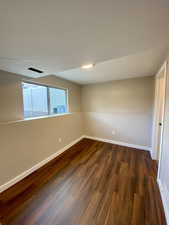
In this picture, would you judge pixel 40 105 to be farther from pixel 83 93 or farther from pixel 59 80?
pixel 83 93

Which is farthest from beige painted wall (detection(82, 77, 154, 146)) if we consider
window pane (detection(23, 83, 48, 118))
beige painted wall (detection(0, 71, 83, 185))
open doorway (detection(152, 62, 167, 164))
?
window pane (detection(23, 83, 48, 118))

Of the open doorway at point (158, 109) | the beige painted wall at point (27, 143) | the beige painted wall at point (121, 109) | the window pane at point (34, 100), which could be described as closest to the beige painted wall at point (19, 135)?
the beige painted wall at point (27, 143)

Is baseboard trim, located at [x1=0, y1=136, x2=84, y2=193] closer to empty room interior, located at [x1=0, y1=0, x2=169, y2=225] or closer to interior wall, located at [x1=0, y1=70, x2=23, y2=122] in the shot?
empty room interior, located at [x1=0, y1=0, x2=169, y2=225]

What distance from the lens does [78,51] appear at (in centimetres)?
114

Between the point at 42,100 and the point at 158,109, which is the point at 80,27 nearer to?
the point at 42,100

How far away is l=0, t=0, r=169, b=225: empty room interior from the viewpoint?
0.72 meters

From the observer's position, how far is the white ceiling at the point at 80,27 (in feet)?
1.97

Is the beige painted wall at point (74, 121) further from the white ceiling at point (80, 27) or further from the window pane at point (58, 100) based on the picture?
the white ceiling at point (80, 27)

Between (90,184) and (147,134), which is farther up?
(147,134)

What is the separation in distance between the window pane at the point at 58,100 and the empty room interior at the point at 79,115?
0.10ft

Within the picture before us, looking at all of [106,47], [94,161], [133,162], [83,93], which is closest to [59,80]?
[83,93]

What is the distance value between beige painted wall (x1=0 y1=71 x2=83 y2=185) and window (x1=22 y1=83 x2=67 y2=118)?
7.8 inches

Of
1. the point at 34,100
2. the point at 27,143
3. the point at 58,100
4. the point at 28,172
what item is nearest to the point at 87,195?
the point at 28,172

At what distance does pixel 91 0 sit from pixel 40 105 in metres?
2.47
